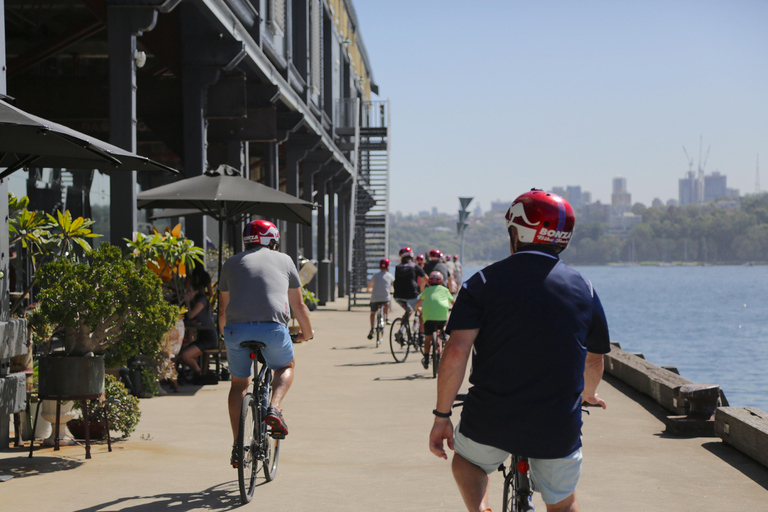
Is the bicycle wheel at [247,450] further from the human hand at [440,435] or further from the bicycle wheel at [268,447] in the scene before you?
the human hand at [440,435]

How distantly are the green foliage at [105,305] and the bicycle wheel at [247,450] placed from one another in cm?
180

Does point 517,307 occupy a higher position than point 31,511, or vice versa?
point 517,307

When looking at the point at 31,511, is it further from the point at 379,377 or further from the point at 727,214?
the point at 727,214

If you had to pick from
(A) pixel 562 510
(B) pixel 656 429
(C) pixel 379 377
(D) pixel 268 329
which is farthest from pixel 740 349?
(A) pixel 562 510

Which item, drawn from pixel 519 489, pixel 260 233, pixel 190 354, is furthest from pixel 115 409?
pixel 519 489

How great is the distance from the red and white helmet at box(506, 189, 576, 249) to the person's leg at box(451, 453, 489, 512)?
90 centimetres

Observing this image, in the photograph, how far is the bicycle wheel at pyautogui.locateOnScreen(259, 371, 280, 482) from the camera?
643 centimetres

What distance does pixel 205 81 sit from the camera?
1484 centimetres

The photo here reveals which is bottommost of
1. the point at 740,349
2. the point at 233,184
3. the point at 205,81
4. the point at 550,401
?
the point at 740,349

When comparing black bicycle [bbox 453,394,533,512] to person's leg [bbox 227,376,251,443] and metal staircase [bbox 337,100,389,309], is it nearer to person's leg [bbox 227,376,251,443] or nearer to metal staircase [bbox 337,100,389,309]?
person's leg [bbox 227,376,251,443]

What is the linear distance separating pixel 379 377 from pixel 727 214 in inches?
7609

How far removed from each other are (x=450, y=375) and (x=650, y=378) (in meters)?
7.98

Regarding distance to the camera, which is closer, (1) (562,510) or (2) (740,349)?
(1) (562,510)

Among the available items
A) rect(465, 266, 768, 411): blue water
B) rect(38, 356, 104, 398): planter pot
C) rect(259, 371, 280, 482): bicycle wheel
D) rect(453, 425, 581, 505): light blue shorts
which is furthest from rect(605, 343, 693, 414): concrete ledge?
rect(453, 425, 581, 505): light blue shorts
